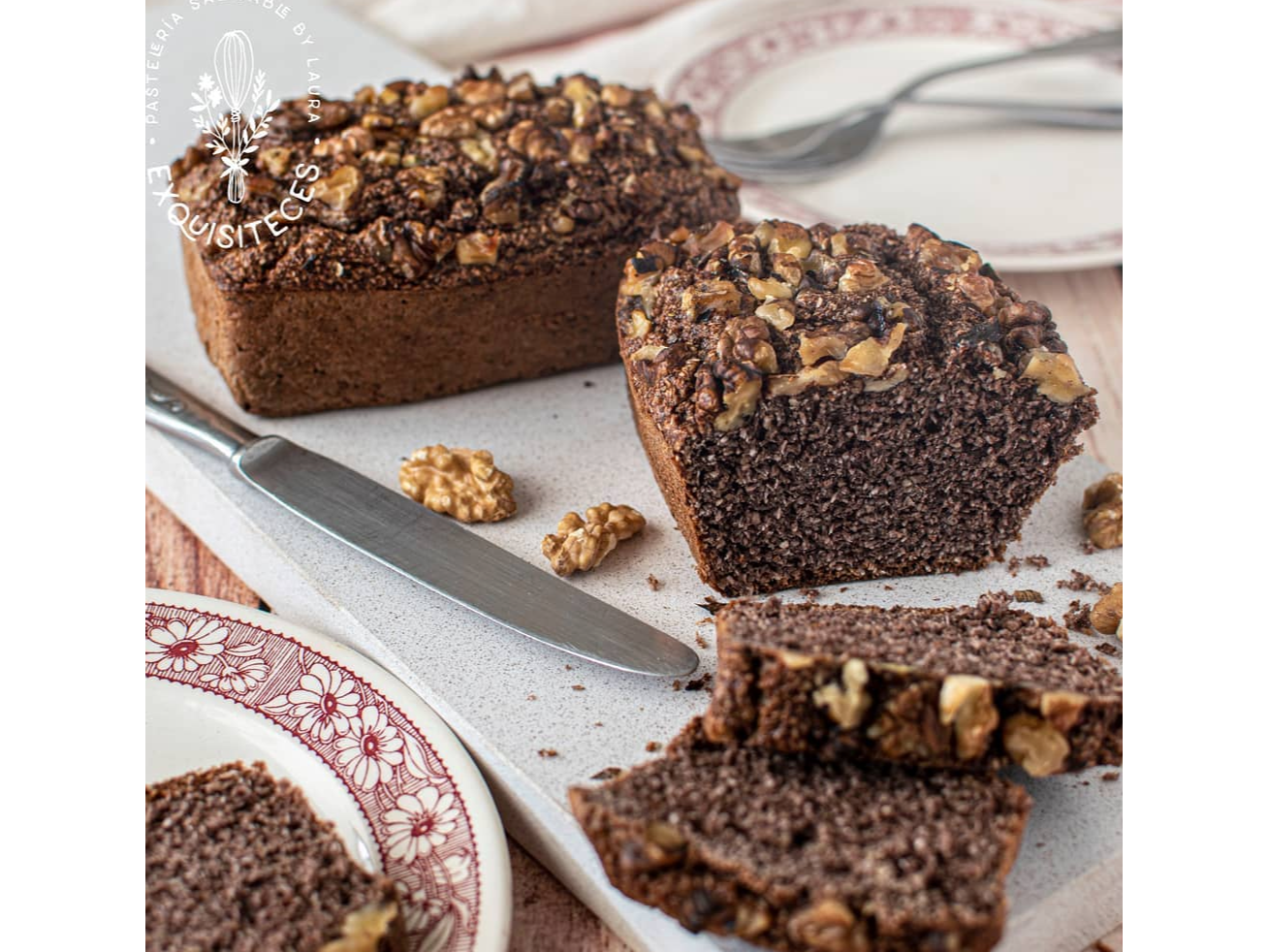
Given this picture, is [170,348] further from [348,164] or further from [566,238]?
[566,238]

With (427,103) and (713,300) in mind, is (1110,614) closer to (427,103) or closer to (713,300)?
(713,300)

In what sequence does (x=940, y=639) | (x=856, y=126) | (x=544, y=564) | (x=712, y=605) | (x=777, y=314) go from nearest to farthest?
(x=940, y=639) < (x=777, y=314) < (x=712, y=605) < (x=544, y=564) < (x=856, y=126)

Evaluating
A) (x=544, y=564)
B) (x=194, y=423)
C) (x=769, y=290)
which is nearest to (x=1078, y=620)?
(x=769, y=290)

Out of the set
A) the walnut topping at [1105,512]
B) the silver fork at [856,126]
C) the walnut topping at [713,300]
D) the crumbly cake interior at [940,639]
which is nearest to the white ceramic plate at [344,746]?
the crumbly cake interior at [940,639]

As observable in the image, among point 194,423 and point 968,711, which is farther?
point 194,423

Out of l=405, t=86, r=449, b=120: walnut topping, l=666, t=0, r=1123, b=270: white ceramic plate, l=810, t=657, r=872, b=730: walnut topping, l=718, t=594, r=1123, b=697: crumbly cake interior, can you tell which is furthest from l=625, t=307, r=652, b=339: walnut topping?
l=666, t=0, r=1123, b=270: white ceramic plate

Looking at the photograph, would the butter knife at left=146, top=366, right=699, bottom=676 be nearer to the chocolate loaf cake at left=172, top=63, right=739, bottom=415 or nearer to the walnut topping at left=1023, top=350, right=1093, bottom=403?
the chocolate loaf cake at left=172, top=63, right=739, bottom=415

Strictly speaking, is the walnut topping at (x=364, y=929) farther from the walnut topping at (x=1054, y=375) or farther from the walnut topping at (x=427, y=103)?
the walnut topping at (x=427, y=103)
